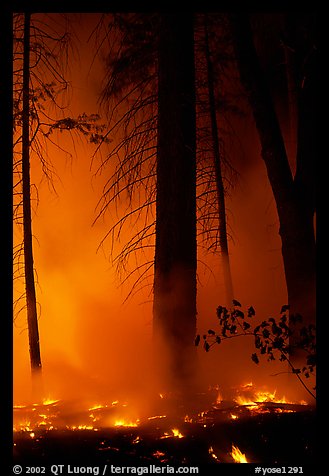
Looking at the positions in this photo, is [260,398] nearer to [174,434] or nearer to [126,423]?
[174,434]

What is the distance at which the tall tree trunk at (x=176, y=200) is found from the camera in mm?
7543

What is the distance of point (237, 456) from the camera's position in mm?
5738

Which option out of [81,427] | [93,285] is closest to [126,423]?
[81,427]

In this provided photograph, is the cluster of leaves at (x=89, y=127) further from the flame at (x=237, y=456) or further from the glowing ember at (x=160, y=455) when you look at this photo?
the flame at (x=237, y=456)

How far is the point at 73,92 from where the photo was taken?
1094cm

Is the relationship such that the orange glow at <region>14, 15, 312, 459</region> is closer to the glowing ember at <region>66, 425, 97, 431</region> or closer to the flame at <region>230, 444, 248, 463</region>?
the glowing ember at <region>66, 425, 97, 431</region>

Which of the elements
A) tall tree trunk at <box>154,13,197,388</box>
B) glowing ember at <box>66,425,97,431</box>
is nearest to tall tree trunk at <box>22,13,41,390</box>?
tall tree trunk at <box>154,13,197,388</box>

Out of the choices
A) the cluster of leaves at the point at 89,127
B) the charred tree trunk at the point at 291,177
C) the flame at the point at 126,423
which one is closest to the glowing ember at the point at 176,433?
the flame at the point at 126,423

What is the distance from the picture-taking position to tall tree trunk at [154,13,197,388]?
754cm

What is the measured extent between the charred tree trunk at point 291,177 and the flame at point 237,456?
1.70 meters

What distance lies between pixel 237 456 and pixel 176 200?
3.41 m

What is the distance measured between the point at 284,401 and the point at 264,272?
6.59 metres

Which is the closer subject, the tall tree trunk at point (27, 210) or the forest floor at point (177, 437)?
the forest floor at point (177, 437)
